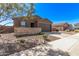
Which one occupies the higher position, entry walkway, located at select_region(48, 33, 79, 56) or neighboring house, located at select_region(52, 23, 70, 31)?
neighboring house, located at select_region(52, 23, 70, 31)

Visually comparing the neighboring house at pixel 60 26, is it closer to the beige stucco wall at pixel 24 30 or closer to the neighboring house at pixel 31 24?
the neighboring house at pixel 31 24

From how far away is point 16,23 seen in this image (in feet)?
21.7

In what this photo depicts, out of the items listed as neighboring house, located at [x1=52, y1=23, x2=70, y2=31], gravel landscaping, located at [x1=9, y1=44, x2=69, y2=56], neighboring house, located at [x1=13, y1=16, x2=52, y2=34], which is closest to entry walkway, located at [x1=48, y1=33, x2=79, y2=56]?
gravel landscaping, located at [x1=9, y1=44, x2=69, y2=56]

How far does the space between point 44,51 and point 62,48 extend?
0.66 m

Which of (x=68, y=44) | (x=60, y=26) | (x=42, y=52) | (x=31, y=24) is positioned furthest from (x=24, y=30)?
(x=68, y=44)

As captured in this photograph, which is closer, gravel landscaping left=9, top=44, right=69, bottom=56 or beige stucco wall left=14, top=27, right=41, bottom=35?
gravel landscaping left=9, top=44, right=69, bottom=56

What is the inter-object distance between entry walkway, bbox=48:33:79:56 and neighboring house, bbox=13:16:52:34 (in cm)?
60

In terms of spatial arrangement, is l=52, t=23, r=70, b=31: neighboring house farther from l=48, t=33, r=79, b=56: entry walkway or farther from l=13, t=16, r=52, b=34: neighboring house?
l=48, t=33, r=79, b=56: entry walkway

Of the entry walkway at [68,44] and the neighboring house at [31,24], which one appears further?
the neighboring house at [31,24]

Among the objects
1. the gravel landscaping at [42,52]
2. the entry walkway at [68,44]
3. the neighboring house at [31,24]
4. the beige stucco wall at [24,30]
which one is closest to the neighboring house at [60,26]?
the neighboring house at [31,24]

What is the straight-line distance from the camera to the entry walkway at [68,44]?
20.6 feet

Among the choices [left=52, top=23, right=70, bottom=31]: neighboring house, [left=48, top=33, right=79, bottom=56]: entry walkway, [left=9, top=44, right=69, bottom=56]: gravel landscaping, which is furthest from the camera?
[left=52, top=23, right=70, bottom=31]: neighboring house

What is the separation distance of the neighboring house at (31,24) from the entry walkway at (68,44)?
1.96ft

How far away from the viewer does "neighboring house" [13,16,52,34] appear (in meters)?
6.54
